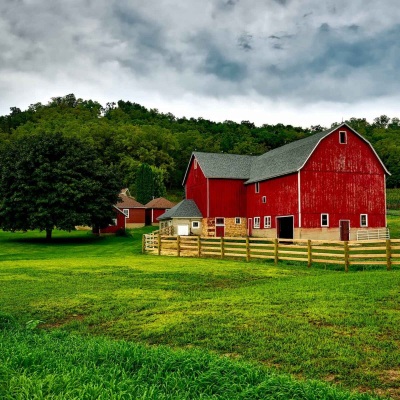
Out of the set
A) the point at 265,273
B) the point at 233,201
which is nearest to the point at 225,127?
the point at 233,201

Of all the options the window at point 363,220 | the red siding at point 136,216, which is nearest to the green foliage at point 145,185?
the red siding at point 136,216

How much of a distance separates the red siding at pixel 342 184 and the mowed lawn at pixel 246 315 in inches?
771

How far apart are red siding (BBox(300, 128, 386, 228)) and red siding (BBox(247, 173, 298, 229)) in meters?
1.05

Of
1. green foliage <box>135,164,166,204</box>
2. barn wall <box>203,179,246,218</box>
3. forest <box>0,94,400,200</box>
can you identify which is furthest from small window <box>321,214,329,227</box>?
forest <box>0,94,400,200</box>

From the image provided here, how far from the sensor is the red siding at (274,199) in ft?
116

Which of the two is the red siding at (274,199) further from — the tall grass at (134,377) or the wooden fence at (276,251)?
the tall grass at (134,377)

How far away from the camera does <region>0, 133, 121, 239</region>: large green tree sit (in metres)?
37.7

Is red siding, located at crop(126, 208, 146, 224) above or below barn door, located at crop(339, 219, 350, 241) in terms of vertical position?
above

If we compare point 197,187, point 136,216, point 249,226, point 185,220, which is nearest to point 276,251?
point 249,226

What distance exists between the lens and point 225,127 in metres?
116

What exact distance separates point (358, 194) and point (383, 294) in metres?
26.9

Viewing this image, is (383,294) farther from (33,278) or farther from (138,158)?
(138,158)

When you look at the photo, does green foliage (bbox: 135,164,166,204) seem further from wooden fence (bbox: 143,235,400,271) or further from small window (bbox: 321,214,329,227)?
wooden fence (bbox: 143,235,400,271)

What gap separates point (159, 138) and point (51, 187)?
205 feet
